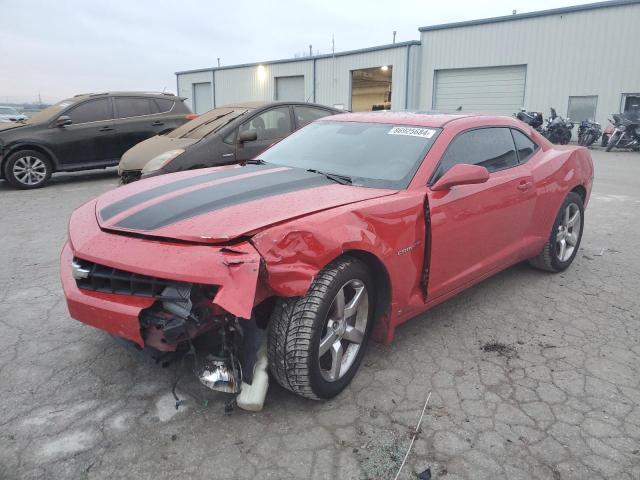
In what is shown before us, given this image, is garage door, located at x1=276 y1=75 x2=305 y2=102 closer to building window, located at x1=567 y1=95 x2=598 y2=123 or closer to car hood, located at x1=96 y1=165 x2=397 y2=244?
building window, located at x1=567 y1=95 x2=598 y2=123

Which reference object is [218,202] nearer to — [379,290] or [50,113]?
[379,290]

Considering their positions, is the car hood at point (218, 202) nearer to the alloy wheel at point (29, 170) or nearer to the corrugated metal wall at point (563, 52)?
the alloy wheel at point (29, 170)

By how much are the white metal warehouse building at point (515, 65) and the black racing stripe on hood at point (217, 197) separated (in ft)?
61.2

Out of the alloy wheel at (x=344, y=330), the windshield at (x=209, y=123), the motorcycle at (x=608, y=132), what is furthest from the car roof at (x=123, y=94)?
the motorcycle at (x=608, y=132)

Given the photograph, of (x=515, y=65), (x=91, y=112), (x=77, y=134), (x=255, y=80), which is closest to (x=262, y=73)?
(x=255, y=80)

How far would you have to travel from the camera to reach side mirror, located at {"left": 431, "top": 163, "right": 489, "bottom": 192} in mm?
2963

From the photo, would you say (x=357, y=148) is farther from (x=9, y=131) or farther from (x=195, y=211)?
(x=9, y=131)

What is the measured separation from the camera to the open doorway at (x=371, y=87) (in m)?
26.2

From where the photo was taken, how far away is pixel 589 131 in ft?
57.1

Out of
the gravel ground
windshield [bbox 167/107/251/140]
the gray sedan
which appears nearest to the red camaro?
the gravel ground

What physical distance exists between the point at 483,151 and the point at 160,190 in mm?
2277

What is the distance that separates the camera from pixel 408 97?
22.8 metres

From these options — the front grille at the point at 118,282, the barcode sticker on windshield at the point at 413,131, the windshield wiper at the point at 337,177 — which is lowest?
the front grille at the point at 118,282

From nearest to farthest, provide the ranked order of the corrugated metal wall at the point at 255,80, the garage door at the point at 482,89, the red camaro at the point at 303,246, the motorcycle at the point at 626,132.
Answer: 1. the red camaro at the point at 303,246
2. the motorcycle at the point at 626,132
3. the garage door at the point at 482,89
4. the corrugated metal wall at the point at 255,80
